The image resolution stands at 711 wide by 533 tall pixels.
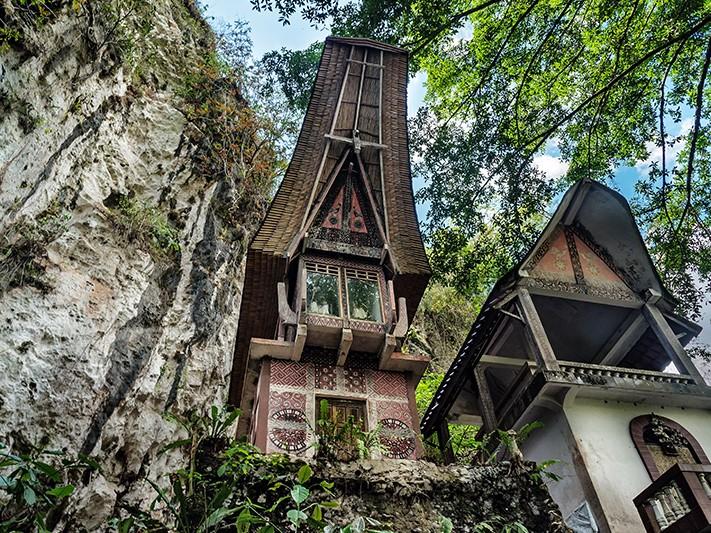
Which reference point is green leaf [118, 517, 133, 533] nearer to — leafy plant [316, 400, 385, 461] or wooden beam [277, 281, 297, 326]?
leafy plant [316, 400, 385, 461]

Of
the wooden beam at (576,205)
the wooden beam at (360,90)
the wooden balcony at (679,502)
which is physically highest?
the wooden beam at (360,90)

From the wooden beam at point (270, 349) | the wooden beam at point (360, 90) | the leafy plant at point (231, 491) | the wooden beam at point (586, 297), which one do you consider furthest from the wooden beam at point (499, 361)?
the leafy plant at point (231, 491)

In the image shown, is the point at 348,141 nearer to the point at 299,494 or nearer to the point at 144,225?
the point at 144,225

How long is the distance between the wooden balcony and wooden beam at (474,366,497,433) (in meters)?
3.30

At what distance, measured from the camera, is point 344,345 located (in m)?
9.14

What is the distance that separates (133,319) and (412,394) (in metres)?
5.23

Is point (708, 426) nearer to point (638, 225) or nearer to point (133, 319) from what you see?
point (638, 225)

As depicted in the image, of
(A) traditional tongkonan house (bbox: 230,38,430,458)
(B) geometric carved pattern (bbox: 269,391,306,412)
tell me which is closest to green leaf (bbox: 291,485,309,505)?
(A) traditional tongkonan house (bbox: 230,38,430,458)

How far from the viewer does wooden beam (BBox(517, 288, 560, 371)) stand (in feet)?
33.4

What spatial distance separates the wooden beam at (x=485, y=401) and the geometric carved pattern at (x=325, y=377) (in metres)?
4.10

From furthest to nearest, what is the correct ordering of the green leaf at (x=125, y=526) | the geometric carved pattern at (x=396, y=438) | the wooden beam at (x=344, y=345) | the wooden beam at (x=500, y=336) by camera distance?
the wooden beam at (x=500, y=336)
the wooden beam at (x=344, y=345)
the geometric carved pattern at (x=396, y=438)
the green leaf at (x=125, y=526)

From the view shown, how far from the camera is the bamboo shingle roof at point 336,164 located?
10.8 metres

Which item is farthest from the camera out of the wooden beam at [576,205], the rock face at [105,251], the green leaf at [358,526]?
the wooden beam at [576,205]

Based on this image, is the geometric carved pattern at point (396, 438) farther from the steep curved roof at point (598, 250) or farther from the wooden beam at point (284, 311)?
the steep curved roof at point (598, 250)
